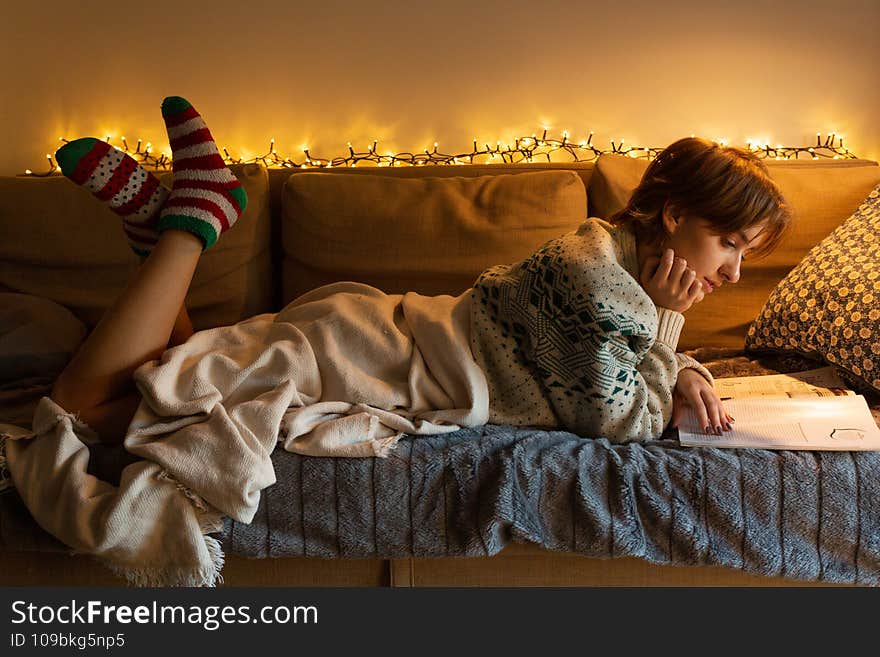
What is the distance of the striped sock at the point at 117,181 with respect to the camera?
4.56 feet

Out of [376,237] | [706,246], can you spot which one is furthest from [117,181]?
[706,246]

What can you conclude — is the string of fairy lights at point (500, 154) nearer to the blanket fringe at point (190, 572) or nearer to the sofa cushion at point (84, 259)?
the sofa cushion at point (84, 259)

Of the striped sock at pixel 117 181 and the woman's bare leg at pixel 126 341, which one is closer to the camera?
the woman's bare leg at pixel 126 341

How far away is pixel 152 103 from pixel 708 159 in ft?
5.49

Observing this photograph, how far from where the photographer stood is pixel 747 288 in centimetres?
187

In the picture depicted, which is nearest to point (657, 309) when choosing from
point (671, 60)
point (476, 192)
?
point (476, 192)

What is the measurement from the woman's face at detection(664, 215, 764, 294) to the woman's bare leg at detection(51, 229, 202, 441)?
82 centimetres

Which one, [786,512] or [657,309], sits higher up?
[657,309]

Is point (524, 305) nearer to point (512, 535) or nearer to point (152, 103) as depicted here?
point (512, 535)

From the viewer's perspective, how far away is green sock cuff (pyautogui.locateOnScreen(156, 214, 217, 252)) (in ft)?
4.38

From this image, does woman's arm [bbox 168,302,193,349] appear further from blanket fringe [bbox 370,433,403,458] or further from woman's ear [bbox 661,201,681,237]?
woman's ear [bbox 661,201,681,237]

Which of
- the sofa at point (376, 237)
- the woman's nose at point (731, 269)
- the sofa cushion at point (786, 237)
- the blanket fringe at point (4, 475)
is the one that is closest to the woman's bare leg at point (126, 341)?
the blanket fringe at point (4, 475)

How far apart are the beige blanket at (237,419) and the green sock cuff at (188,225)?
6.6 inches

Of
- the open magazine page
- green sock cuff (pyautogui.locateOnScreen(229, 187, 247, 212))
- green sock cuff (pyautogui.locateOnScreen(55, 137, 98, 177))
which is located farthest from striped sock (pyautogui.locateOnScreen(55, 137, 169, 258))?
the open magazine page
